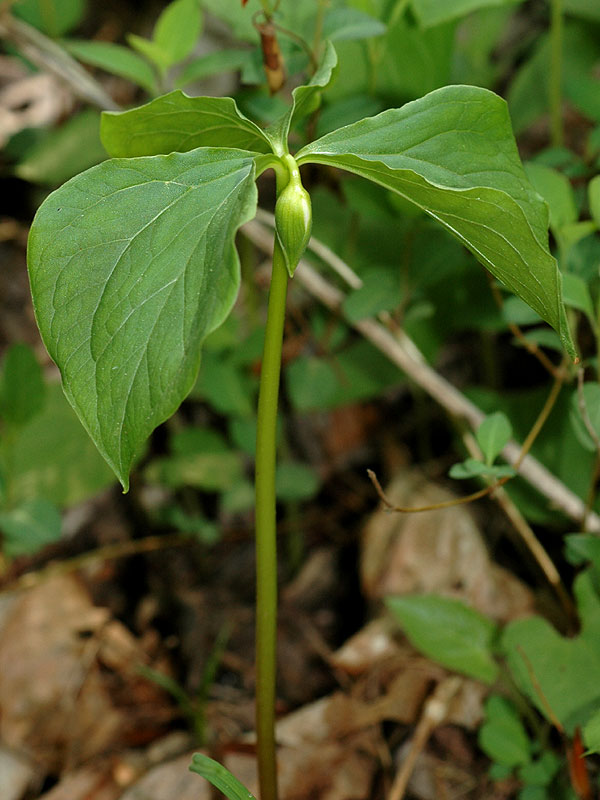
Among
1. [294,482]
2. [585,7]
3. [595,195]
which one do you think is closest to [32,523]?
[294,482]

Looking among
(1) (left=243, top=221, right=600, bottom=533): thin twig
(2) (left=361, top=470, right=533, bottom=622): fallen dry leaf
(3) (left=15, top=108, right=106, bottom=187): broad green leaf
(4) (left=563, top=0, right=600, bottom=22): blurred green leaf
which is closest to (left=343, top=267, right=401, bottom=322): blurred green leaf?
(1) (left=243, top=221, right=600, bottom=533): thin twig

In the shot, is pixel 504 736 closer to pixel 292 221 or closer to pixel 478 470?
pixel 478 470

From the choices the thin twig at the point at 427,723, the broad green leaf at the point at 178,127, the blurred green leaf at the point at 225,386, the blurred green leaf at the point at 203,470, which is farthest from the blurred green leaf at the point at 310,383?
the broad green leaf at the point at 178,127

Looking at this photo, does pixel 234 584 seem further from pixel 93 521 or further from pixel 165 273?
pixel 165 273

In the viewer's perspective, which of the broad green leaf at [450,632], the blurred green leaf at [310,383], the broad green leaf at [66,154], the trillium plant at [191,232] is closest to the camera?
the trillium plant at [191,232]

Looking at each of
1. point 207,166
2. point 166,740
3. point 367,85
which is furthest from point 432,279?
point 166,740

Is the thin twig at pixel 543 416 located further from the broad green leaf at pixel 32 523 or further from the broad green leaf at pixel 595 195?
the broad green leaf at pixel 32 523
